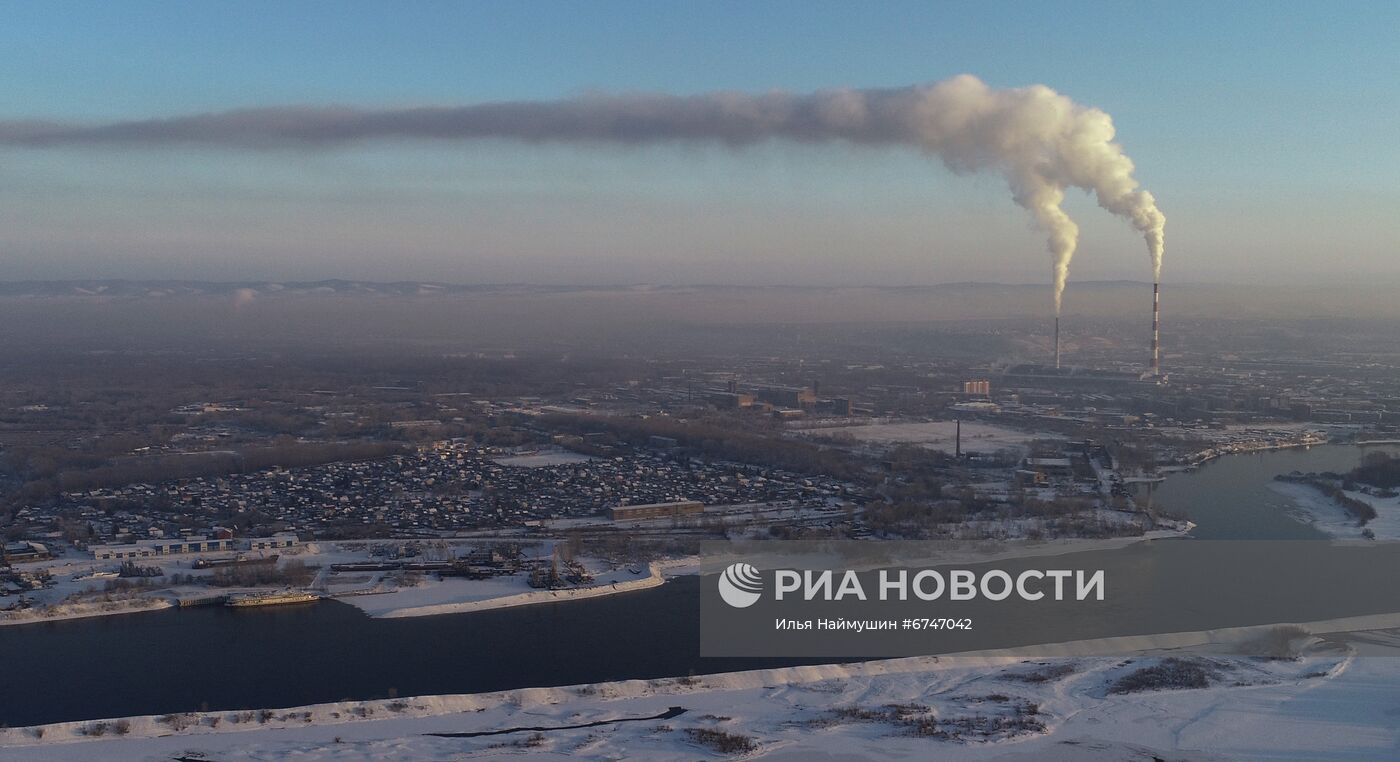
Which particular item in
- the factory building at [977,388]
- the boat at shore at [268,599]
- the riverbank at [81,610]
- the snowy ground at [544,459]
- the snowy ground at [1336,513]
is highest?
the factory building at [977,388]

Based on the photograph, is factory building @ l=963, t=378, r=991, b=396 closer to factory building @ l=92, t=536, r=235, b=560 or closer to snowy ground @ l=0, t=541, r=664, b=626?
snowy ground @ l=0, t=541, r=664, b=626

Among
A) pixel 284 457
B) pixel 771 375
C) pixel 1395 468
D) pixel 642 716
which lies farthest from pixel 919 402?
pixel 642 716

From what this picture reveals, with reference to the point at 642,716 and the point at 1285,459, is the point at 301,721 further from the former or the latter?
the point at 1285,459

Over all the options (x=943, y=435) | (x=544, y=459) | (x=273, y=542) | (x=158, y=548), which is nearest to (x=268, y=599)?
(x=273, y=542)

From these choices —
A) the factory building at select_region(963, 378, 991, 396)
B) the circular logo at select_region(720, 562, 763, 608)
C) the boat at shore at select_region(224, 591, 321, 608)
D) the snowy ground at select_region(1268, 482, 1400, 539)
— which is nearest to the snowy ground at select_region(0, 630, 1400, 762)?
the circular logo at select_region(720, 562, 763, 608)

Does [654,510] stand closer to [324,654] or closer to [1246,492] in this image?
[324,654]

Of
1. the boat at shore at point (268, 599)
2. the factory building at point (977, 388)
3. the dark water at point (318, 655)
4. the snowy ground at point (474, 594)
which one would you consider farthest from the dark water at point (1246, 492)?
the factory building at point (977, 388)

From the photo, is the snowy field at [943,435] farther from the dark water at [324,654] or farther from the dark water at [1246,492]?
the dark water at [324,654]
